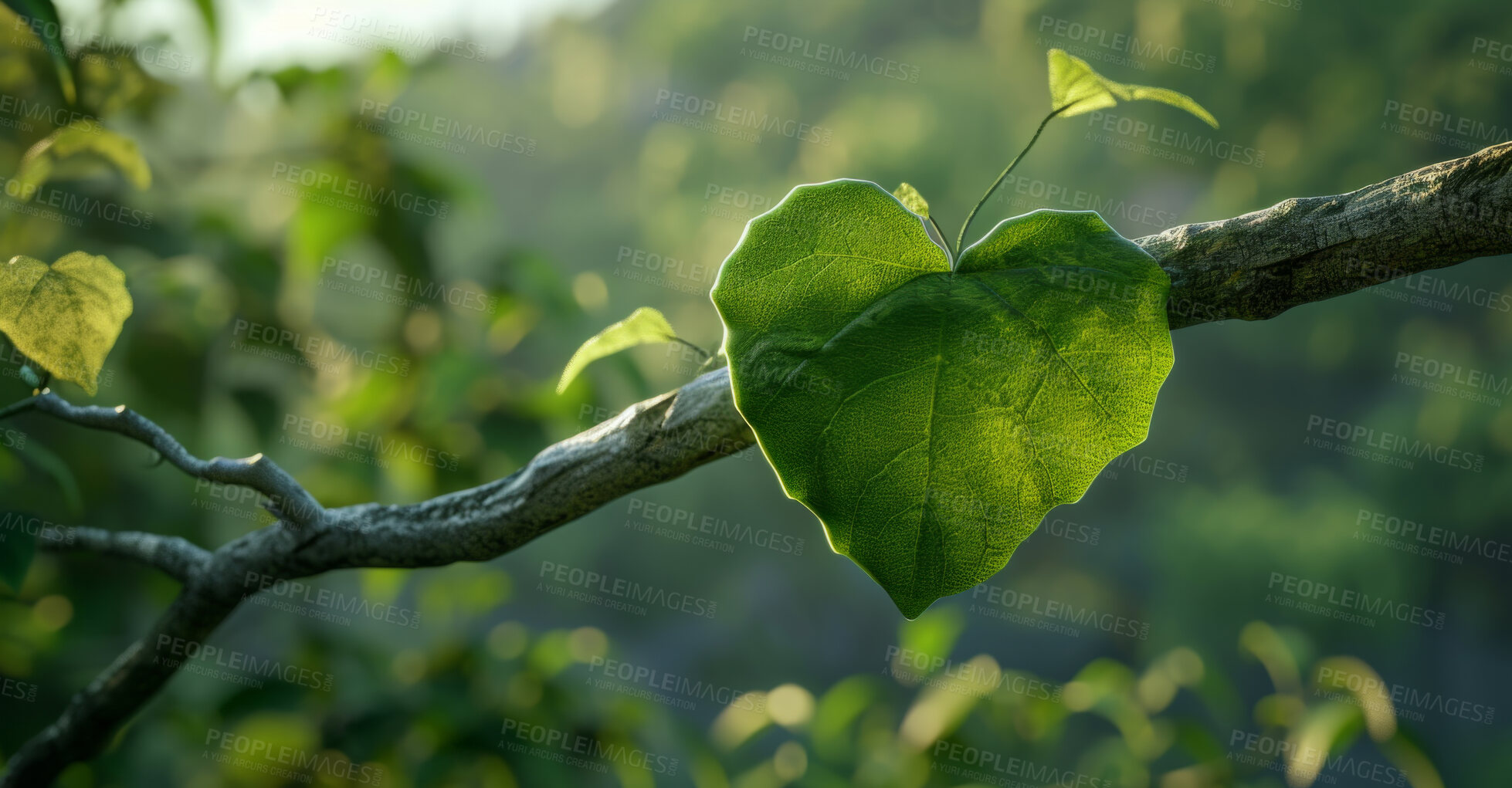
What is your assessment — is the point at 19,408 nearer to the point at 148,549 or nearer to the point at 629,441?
the point at 148,549

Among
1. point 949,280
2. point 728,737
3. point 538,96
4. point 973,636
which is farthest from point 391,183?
point 538,96

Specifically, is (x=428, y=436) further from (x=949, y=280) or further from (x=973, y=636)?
(x=973, y=636)

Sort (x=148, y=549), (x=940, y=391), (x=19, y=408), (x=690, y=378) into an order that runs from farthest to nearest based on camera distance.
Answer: (x=690, y=378) → (x=148, y=549) → (x=19, y=408) → (x=940, y=391)

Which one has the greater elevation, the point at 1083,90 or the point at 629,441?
the point at 1083,90

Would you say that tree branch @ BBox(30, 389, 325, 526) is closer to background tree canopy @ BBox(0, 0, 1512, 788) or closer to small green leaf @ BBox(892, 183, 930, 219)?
background tree canopy @ BBox(0, 0, 1512, 788)

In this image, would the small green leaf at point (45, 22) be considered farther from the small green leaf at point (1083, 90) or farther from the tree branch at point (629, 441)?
the small green leaf at point (1083, 90)

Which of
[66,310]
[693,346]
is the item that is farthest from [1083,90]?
[66,310]
